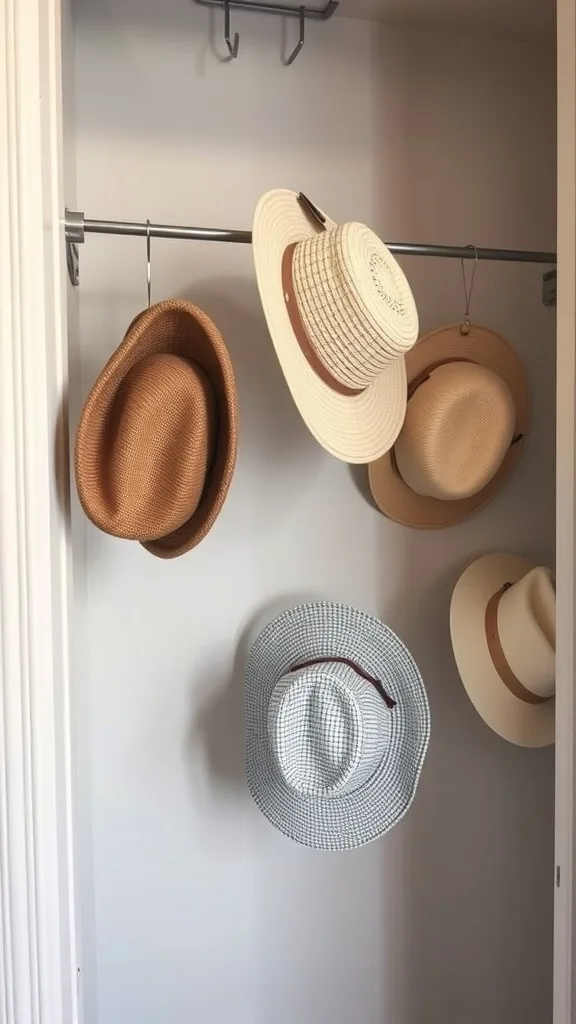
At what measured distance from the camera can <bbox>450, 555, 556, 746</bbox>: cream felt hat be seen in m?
1.25

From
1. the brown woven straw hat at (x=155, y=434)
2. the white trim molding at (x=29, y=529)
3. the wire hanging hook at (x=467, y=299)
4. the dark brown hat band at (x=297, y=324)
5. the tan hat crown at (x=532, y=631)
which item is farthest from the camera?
the wire hanging hook at (x=467, y=299)

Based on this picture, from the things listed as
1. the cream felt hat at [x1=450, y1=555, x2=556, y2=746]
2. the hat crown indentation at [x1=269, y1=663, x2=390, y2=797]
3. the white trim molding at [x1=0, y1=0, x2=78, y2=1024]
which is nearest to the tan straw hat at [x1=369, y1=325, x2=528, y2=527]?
the cream felt hat at [x1=450, y1=555, x2=556, y2=746]

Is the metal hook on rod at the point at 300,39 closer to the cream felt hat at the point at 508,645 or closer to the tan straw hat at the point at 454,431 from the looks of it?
the tan straw hat at the point at 454,431

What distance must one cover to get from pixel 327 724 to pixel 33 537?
54cm

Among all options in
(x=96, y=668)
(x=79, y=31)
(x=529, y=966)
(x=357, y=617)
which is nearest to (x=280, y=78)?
(x=79, y=31)

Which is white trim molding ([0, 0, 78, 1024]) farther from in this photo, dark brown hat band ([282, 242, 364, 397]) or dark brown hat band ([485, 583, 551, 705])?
dark brown hat band ([485, 583, 551, 705])

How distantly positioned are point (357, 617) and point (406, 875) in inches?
21.2

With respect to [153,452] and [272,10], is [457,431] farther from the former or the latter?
[272,10]

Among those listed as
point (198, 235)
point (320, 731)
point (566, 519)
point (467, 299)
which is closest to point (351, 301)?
point (198, 235)

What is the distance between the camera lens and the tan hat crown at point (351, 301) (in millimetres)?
1009

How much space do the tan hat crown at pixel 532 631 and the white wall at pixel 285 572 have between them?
0.60 feet

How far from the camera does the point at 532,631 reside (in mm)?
1252

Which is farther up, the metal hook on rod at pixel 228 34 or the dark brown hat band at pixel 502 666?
the metal hook on rod at pixel 228 34

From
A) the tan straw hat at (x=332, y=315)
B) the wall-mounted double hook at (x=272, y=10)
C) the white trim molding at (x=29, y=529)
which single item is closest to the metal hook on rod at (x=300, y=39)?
the wall-mounted double hook at (x=272, y=10)
